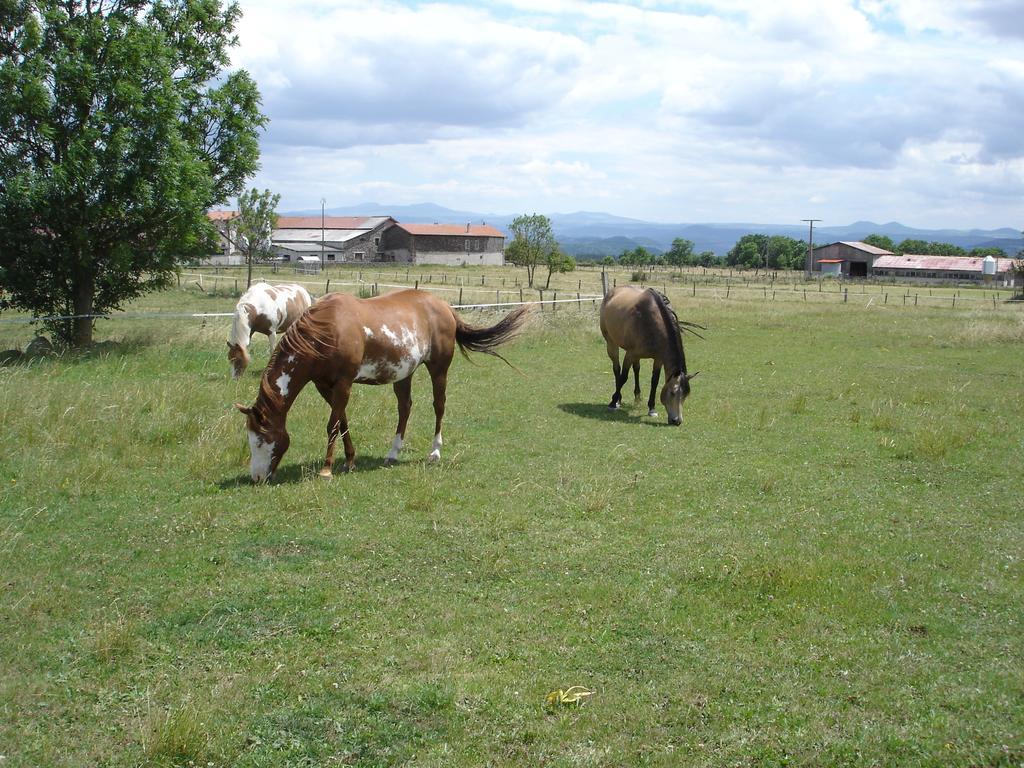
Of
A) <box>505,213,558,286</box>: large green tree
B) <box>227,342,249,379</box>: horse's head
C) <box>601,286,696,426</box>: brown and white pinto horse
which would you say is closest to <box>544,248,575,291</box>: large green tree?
<box>505,213,558,286</box>: large green tree

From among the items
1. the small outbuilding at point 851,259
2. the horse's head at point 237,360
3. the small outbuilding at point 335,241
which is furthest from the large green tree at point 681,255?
the horse's head at point 237,360

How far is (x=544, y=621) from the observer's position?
5.70m

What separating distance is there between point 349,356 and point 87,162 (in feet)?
37.5

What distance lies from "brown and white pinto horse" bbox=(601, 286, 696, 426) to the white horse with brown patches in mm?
5834

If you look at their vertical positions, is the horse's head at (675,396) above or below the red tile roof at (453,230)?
below

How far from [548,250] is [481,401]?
154 ft

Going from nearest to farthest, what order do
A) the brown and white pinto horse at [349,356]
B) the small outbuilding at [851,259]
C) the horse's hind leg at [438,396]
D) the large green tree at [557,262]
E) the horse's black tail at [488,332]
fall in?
the brown and white pinto horse at [349,356], the horse's hind leg at [438,396], the horse's black tail at [488,332], the large green tree at [557,262], the small outbuilding at [851,259]

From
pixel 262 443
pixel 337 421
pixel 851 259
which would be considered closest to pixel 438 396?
pixel 337 421

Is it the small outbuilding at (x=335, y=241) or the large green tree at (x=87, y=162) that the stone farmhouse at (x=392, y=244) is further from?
the large green tree at (x=87, y=162)

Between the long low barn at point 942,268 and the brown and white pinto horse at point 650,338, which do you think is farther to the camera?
the long low barn at point 942,268

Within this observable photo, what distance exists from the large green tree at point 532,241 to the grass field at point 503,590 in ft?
158

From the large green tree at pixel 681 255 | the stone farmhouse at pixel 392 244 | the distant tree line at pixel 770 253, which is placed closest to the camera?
the stone farmhouse at pixel 392 244

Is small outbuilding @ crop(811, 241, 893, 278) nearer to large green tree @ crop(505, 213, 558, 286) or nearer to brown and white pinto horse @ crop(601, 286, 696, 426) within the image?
large green tree @ crop(505, 213, 558, 286)

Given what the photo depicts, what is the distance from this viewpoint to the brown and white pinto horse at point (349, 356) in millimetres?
8641
